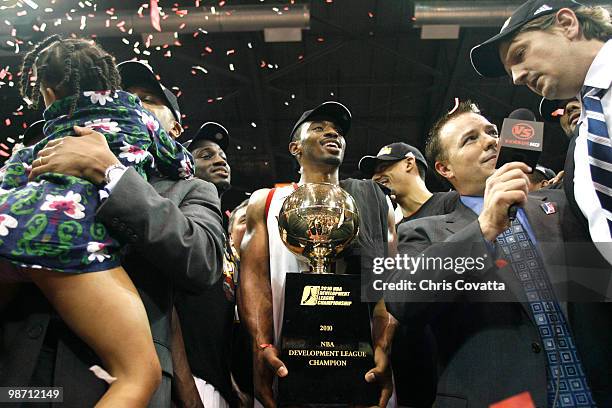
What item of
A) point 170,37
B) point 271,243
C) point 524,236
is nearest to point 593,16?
point 524,236

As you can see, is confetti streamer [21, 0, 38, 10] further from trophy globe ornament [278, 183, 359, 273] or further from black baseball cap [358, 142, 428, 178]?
trophy globe ornament [278, 183, 359, 273]

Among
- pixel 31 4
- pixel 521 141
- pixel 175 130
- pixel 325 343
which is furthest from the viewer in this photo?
pixel 31 4

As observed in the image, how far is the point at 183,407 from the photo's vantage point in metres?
1.54

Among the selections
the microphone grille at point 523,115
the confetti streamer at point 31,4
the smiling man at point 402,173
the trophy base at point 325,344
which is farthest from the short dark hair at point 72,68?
the confetti streamer at point 31,4

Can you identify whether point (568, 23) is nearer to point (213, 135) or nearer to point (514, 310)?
point (514, 310)

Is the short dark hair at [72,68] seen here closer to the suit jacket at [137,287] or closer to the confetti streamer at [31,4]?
the suit jacket at [137,287]

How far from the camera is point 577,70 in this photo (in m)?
1.47

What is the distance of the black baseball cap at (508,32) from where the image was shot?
152 centimetres

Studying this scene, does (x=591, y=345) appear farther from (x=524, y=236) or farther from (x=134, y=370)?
(x=134, y=370)

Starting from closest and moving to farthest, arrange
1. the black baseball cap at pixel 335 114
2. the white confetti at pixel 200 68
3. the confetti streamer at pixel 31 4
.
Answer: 1. the black baseball cap at pixel 335 114
2. the confetti streamer at pixel 31 4
3. the white confetti at pixel 200 68

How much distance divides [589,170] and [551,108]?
0.64 m

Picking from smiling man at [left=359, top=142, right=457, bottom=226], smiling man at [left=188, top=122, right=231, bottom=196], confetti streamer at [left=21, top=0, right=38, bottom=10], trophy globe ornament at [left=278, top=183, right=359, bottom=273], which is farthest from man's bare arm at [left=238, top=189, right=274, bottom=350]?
confetti streamer at [left=21, top=0, right=38, bottom=10]

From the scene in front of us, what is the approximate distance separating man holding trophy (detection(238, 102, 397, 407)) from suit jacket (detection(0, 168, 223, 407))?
26 cm

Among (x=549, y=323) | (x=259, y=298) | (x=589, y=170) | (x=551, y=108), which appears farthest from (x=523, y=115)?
(x=259, y=298)
